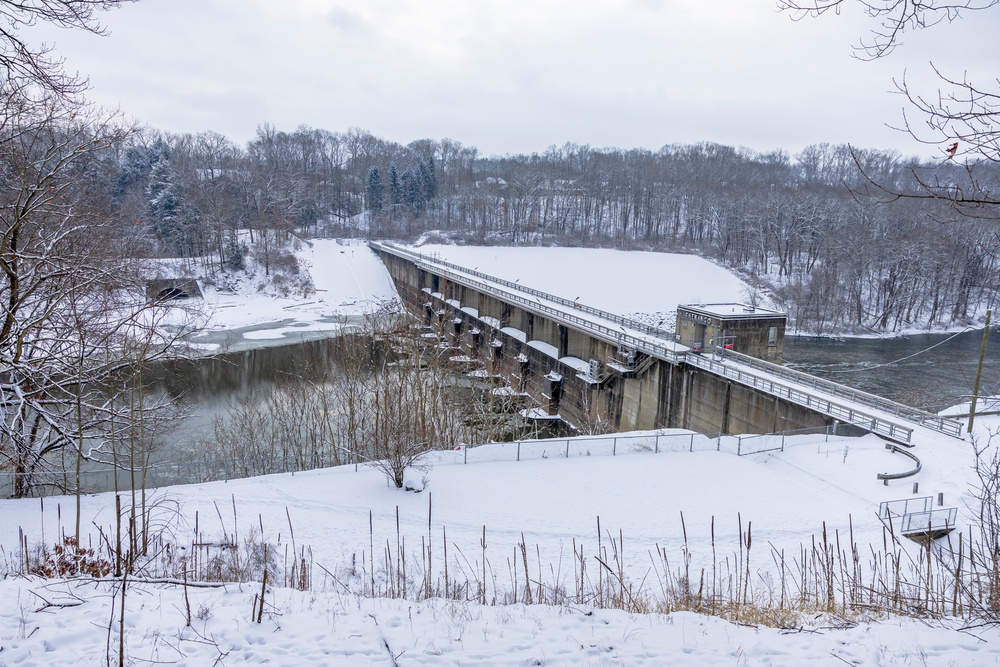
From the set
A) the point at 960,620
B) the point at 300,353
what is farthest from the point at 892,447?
the point at 300,353

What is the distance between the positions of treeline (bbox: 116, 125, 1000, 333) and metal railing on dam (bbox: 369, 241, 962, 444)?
2753 cm

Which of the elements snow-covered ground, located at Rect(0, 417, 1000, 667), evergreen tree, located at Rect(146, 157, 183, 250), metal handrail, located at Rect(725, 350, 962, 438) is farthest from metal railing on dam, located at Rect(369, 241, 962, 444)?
evergreen tree, located at Rect(146, 157, 183, 250)

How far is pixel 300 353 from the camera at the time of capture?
4647cm

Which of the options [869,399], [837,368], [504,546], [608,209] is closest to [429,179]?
[608,209]

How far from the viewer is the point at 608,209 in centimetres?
11256

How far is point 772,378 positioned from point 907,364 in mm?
24756

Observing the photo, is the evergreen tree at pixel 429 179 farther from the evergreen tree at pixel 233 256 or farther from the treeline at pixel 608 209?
the evergreen tree at pixel 233 256

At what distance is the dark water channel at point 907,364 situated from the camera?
37188mm

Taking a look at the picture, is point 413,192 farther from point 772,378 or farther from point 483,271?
point 772,378

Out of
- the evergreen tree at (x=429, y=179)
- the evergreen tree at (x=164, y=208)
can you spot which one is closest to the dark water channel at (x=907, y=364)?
the evergreen tree at (x=164, y=208)

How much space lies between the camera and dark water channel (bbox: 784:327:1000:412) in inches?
1464

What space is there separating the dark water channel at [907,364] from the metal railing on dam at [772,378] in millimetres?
11293

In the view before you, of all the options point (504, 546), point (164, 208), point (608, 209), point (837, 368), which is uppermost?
point (608, 209)

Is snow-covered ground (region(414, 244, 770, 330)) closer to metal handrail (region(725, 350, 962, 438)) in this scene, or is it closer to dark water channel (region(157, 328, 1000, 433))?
dark water channel (region(157, 328, 1000, 433))
